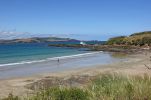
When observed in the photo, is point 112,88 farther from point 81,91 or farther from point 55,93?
point 55,93

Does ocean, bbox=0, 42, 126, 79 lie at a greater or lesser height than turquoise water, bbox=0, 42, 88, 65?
lesser

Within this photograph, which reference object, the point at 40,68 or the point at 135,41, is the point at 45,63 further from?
the point at 135,41

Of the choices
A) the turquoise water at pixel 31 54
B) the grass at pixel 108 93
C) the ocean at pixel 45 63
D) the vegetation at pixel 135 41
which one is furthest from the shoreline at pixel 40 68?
the vegetation at pixel 135 41

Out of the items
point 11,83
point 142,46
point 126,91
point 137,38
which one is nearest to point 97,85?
point 126,91

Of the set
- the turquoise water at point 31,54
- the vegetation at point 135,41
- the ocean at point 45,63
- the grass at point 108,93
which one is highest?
the vegetation at point 135,41

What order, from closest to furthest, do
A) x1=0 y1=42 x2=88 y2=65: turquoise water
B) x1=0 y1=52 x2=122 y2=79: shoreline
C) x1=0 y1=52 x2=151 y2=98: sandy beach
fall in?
x1=0 y1=52 x2=151 y2=98: sandy beach, x1=0 y1=52 x2=122 y2=79: shoreline, x1=0 y1=42 x2=88 y2=65: turquoise water

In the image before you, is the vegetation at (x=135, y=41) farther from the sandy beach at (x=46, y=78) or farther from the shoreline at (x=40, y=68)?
the sandy beach at (x=46, y=78)

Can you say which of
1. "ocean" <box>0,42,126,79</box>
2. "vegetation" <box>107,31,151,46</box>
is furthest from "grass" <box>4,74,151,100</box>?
"vegetation" <box>107,31,151,46</box>

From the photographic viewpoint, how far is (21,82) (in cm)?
1864

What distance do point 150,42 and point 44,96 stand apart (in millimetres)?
63025

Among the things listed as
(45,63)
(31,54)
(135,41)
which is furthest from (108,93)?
(135,41)

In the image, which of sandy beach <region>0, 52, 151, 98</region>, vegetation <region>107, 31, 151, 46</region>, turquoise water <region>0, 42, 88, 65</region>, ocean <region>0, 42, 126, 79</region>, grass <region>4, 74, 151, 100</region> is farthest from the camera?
vegetation <region>107, 31, 151, 46</region>

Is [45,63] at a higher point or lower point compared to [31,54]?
lower

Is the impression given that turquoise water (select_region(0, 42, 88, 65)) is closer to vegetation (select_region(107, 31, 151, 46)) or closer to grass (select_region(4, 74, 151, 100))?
A: vegetation (select_region(107, 31, 151, 46))
